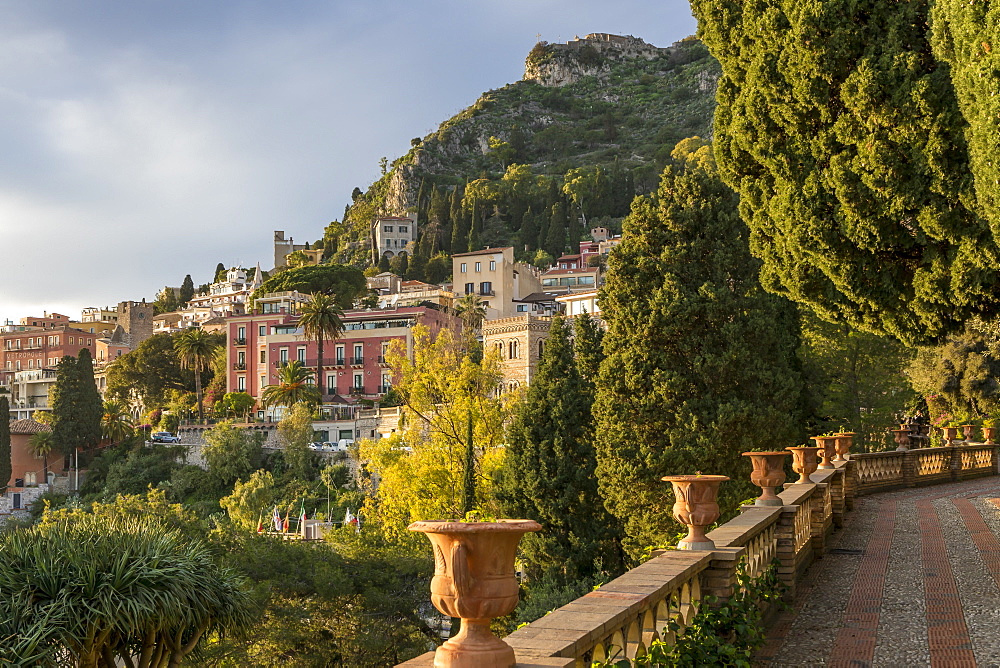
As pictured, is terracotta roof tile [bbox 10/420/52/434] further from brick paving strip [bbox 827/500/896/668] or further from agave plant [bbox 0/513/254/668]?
brick paving strip [bbox 827/500/896/668]

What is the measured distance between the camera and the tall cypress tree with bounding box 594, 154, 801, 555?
18328 mm

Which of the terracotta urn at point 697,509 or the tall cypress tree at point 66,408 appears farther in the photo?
the tall cypress tree at point 66,408

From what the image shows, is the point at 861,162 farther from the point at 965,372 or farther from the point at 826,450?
the point at 965,372

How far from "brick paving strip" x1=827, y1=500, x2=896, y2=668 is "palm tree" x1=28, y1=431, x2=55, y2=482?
222 ft

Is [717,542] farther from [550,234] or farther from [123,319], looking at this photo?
[123,319]

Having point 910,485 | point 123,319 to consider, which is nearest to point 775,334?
point 910,485

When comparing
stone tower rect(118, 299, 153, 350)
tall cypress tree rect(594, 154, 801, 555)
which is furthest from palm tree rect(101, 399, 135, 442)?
tall cypress tree rect(594, 154, 801, 555)

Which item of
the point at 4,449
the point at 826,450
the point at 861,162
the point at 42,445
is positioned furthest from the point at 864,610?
the point at 42,445

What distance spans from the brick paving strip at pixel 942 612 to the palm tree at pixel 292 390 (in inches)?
2297

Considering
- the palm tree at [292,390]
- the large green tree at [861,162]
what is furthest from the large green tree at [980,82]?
the palm tree at [292,390]

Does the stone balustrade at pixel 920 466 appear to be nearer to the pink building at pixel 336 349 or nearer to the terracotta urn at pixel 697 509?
the terracotta urn at pixel 697 509

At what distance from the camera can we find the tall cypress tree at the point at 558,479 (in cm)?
2355

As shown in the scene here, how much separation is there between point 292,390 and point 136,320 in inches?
2517

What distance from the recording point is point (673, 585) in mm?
5859
